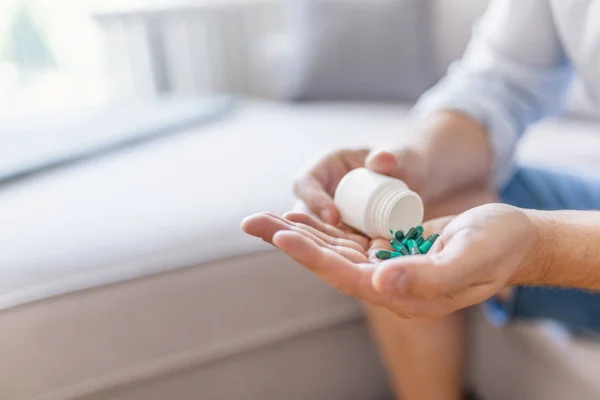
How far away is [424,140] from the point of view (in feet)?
2.17

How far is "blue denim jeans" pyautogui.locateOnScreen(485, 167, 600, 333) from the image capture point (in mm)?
591

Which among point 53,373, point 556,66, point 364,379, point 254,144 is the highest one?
point 556,66

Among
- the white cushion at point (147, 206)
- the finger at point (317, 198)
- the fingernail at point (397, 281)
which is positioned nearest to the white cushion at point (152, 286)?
the white cushion at point (147, 206)

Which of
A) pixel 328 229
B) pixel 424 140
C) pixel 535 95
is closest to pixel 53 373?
pixel 328 229

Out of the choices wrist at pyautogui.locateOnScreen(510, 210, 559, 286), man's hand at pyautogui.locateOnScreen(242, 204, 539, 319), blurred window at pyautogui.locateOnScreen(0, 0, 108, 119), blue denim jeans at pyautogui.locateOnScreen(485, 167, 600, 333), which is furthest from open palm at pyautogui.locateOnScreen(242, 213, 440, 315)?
blurred window at pyautogui.locateOnScreen(0, 0, 108, 119)

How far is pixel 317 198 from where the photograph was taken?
0.58 meters

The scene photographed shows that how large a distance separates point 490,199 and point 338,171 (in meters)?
0.16

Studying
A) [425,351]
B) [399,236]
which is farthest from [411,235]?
[425,351]

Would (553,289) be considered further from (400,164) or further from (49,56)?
(49,56)

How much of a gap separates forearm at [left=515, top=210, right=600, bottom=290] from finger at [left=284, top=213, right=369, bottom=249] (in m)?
0.13

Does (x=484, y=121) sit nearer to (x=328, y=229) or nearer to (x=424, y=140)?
(x=424, y=140)

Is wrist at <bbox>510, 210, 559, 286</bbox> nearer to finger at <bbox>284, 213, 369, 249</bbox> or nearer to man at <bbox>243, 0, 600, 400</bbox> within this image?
man at <bbox>243, 0, 600, 400</bbox>

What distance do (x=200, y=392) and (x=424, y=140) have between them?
366mm

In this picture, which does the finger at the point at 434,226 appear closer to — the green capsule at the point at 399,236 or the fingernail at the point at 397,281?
the green capsule at the point at 399,236
